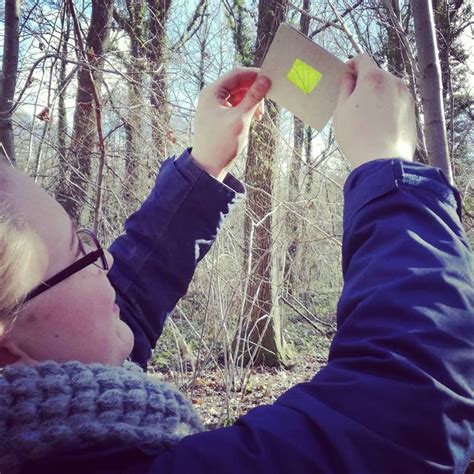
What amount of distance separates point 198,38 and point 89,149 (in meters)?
2.59

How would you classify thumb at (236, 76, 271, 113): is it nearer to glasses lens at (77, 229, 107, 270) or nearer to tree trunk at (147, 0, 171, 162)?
glasses lens at (77, 229, 107, 270)

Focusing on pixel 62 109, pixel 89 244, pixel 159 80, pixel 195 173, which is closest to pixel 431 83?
pixel 195 173

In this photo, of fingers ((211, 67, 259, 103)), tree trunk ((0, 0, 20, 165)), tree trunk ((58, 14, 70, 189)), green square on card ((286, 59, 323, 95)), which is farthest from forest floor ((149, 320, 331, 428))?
green square on card ((286, 59, 323, 95))

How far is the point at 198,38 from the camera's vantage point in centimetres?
686

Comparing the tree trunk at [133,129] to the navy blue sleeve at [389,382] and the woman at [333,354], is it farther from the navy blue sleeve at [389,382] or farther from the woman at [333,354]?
the navy blue sleeve at [389,382]

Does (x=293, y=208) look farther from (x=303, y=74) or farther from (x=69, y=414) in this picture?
(x=69, y=414)

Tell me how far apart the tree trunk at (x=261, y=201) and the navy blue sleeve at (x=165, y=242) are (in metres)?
2.59

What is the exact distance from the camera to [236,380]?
4707 millimetres

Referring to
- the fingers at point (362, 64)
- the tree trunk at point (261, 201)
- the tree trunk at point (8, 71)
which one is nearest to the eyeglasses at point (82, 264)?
the fingers at point (362, 64)

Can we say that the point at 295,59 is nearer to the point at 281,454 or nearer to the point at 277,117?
the point at 281,454

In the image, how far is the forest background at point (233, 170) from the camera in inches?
147

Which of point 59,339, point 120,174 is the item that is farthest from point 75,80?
point 59,339

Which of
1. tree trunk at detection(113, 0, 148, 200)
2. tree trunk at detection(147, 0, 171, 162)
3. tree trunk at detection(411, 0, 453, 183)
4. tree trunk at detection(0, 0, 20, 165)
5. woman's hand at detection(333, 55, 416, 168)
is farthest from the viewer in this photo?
tree trunk at detection(113, 0, 148, 200)

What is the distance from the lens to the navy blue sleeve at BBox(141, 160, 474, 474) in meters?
0.58
